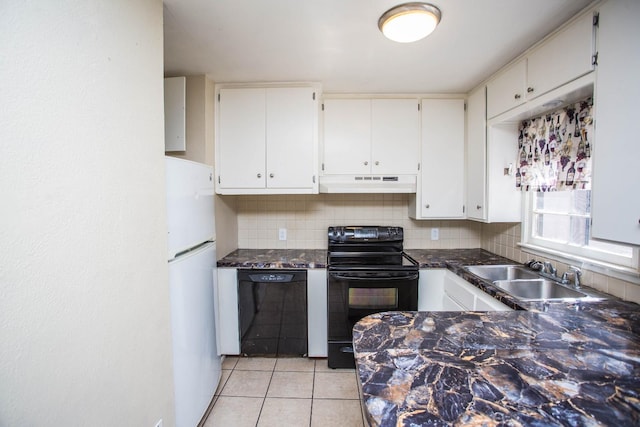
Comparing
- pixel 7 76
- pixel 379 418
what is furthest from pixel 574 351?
pixel 7 76

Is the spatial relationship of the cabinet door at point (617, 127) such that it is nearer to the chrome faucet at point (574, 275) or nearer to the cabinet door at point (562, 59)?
the cabinet door at point (562, 59)

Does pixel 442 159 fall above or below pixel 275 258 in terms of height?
above

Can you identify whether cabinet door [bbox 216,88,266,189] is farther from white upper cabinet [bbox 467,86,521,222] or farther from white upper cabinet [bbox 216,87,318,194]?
white upper cabinet [bbox 467,86,521,222]

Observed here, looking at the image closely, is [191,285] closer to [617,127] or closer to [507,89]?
[617,127]

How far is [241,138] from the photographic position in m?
2.20

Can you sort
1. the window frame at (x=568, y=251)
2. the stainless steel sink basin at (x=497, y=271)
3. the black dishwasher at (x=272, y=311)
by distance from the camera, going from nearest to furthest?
the window frame at (x=568, y=251) → the stainless steel sink basin at (x=497, y=271) → the black dishwasher at (x=272, y=311)

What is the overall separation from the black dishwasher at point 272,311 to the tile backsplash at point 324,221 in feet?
1.89

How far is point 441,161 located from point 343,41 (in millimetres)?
1357

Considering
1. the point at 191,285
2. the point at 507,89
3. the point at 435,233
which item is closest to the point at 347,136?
the point at 507,89

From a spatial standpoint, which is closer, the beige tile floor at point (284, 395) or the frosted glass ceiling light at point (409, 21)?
the frosted glass ceiling light at point (409, 21)

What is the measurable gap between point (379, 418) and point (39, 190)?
1.01 meters

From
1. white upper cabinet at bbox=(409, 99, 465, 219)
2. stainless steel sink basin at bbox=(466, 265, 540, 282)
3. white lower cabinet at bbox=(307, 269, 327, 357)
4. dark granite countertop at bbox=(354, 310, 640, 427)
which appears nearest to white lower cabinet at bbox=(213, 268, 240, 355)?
white lower cabinet at bbox=(307, 269, 327, 357)

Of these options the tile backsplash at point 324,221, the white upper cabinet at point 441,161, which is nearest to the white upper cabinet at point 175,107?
the tile backsplash at point 324,221

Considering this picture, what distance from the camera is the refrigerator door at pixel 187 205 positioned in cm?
131
